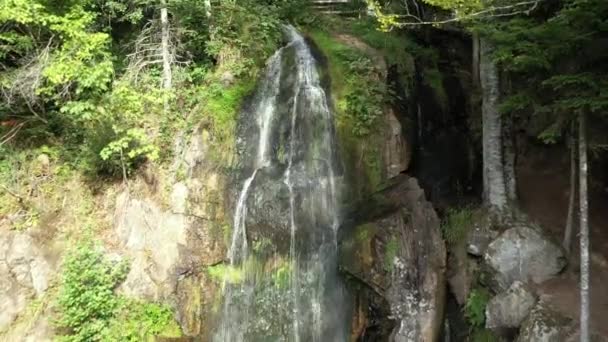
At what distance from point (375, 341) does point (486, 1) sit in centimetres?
626

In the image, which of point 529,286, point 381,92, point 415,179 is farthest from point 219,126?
point 529,286

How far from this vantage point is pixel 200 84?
38.1 feet

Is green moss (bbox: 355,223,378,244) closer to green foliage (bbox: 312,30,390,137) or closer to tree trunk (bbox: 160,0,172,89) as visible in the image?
green foliage (bbox: 312,30,390,137)

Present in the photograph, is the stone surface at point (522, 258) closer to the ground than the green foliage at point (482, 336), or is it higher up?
higher up

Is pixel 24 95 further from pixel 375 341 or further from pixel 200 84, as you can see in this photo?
pixel 375 341

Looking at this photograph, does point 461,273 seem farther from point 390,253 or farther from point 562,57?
point 562,57

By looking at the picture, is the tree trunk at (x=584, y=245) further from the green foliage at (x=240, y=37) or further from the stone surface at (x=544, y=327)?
the green foliage at (x=240, y=37)

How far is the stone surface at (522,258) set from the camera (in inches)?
335

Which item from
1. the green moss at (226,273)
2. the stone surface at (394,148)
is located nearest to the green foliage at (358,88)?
the stone surface at (394,148)

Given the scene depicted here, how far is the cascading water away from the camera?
9234mm

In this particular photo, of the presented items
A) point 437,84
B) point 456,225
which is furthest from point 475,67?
point 456,225

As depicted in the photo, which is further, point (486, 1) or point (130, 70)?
point (130, 70)

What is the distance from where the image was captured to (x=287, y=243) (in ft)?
31.2

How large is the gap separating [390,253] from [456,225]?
171cm
